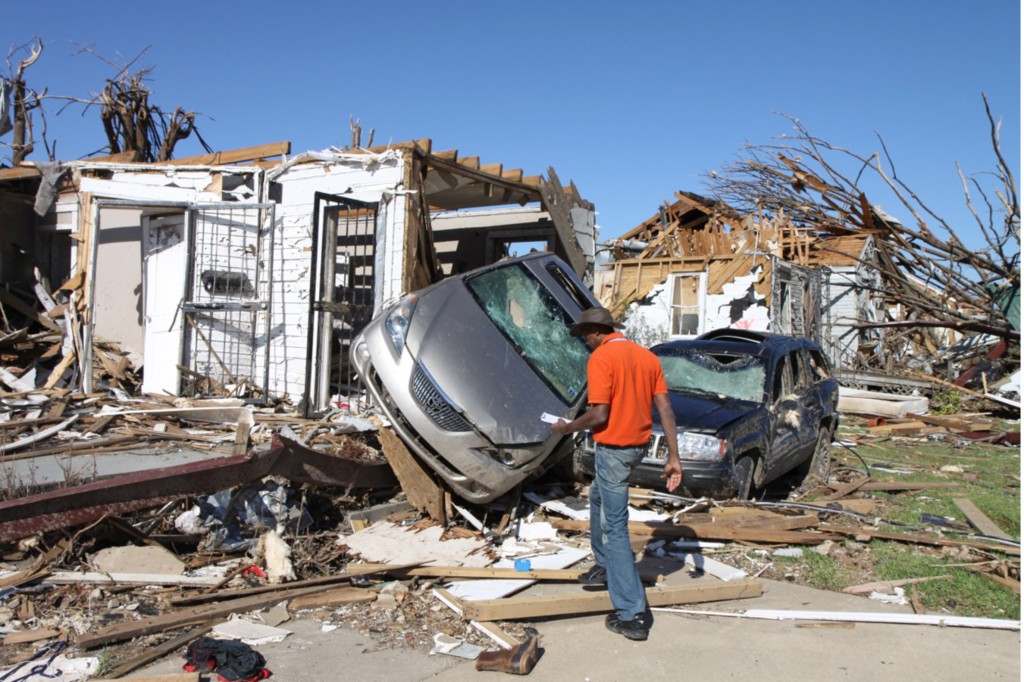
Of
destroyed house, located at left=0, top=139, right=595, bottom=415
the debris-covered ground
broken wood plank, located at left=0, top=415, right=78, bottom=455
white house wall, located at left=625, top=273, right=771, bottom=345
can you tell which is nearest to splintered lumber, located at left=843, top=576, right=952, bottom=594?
the debris-covered ground

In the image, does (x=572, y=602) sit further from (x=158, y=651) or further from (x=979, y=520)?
(x=979, y=520)

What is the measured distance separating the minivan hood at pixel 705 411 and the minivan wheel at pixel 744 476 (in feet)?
1.30

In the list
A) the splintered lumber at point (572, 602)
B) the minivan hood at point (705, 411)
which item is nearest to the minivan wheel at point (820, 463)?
the minivan hood at point (705, 411)

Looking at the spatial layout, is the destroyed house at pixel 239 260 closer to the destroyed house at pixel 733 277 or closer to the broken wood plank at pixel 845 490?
the broken wood plank at pixel 845 490

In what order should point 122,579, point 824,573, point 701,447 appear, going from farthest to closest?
point 701,447 < point 824,573 < point 122,579

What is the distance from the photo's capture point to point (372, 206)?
1055 centimetres

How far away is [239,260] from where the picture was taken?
37.0 feet

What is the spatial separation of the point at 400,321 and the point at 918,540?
4.64m

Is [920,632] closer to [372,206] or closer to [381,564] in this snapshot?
[381,564]

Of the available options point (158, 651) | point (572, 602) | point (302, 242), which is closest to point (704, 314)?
point (302, 242)

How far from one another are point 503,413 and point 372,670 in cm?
263

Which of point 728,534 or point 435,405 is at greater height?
point 435,405

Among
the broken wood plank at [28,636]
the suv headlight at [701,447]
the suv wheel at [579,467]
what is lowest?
the broken wood plank at [28,636]

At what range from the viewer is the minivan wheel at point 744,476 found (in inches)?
292
